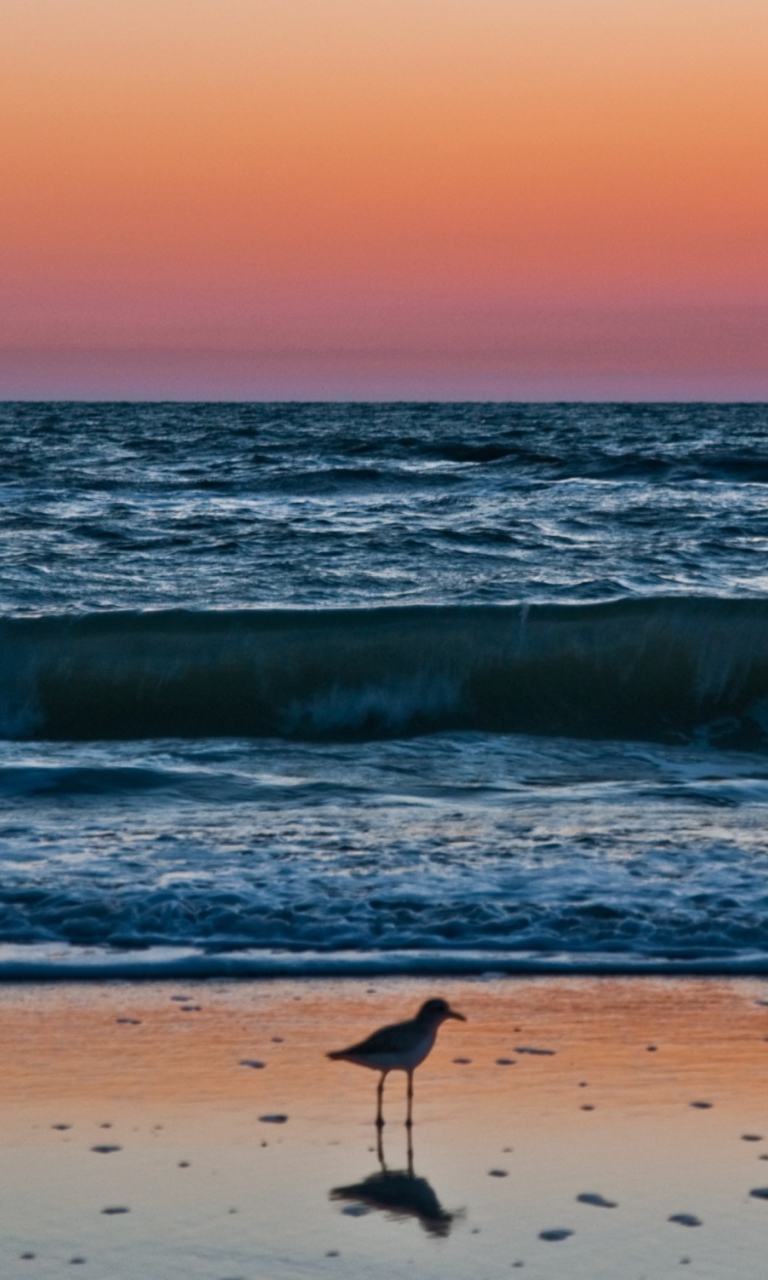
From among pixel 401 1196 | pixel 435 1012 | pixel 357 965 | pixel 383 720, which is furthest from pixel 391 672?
pixel 401 1196

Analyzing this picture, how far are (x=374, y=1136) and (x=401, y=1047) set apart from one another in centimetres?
25

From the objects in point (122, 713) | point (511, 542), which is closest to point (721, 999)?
point (122, 713)

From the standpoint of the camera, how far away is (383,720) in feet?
45.2

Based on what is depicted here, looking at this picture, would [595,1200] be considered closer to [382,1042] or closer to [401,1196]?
[401,1196]

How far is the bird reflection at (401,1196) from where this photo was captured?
380 cm

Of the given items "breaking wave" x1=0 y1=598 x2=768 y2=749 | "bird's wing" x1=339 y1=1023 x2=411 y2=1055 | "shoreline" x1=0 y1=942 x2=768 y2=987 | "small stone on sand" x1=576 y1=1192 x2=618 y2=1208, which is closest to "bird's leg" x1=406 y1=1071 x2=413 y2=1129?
"bird's wing" x1=339 y1=1023 x2=411 y2=1055

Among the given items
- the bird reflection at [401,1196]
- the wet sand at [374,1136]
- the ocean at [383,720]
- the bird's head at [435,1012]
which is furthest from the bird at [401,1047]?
the ocean at [383,720]

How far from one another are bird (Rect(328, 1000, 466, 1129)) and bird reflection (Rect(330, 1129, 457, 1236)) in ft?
0.93

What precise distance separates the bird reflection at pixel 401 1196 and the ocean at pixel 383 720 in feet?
6.24

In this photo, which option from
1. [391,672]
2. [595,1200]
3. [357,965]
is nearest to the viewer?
[595,1200]

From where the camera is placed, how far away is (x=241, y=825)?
8.32 meters

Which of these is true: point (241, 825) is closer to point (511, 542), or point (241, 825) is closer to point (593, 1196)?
point (593, 1196)

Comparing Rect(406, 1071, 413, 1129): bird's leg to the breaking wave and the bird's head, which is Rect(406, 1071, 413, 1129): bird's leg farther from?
the breaking wave

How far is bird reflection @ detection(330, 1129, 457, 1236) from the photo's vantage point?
380 cm
